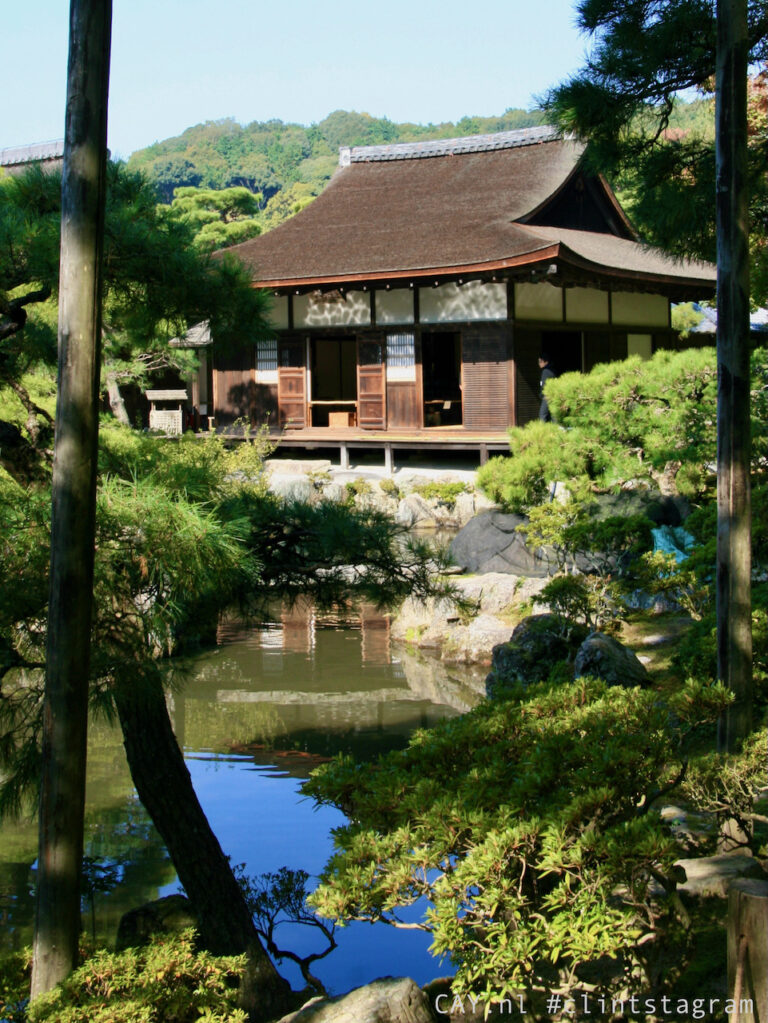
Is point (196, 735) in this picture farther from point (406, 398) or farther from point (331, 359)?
point (331, 359)

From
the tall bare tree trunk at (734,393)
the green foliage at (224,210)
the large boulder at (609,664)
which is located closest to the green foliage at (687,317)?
the green foliage at (224,210)

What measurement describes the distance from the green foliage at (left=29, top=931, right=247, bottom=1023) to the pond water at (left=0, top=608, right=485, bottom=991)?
971 millimetres

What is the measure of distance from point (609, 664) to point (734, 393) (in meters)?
3.30

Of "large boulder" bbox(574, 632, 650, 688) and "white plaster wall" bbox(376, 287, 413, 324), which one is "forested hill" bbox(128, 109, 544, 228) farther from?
"large boulder" bbox(574, 632, 650, 688)

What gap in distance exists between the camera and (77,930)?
309 centimetres

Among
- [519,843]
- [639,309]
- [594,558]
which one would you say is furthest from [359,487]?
[519,843]

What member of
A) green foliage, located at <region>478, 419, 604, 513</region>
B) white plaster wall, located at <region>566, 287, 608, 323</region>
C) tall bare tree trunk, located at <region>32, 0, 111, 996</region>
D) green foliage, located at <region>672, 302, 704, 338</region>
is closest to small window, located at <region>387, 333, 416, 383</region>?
white plaster wall, located at <region>566, 287, 608, 323</region>

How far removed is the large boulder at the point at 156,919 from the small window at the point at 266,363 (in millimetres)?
14504

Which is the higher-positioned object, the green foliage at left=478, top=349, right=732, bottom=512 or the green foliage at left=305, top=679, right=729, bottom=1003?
the green foliage at left=478, top=349, right=732, bottom=512

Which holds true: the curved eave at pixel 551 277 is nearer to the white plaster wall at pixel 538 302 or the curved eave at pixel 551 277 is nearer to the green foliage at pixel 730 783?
the white plaster wall at pixel 538 302

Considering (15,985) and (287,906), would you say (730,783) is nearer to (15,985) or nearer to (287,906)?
(287,906)

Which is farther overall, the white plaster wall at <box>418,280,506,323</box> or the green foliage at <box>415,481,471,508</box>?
the white plaster wall at <box>418,280,506,323</box>

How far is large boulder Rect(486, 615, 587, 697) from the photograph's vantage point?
838cm

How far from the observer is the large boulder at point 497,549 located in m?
12.2
